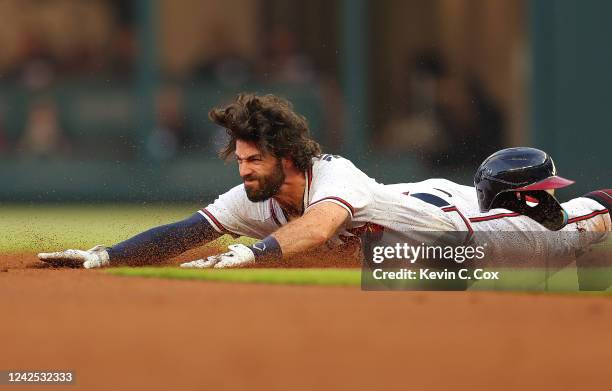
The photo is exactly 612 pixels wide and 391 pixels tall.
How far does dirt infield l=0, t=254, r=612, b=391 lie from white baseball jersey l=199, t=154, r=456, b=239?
2.05ft

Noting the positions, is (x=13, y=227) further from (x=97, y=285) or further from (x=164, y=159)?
(x=97, y=285)

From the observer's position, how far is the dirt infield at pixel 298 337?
3.76 meters

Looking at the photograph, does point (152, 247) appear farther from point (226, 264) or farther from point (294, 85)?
point (294, 85)

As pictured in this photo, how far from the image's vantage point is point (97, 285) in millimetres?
5754

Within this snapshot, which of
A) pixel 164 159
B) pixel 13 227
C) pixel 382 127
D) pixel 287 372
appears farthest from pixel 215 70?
pixel 287 372

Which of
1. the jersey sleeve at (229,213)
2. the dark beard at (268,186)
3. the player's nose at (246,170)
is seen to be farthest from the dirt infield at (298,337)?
the jersey sleeve at (229,213)

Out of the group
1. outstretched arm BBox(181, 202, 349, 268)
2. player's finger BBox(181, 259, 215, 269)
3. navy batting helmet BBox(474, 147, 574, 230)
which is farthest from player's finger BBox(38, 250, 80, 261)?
navy batting helmet BBox(474, 147, 574, 230)

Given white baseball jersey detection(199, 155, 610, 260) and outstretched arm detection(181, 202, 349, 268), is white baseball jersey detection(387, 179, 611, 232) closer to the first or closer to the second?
white baseball jersey detection(199, 155, 610, 260)

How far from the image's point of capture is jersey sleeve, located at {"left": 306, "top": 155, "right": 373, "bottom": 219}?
240 inches

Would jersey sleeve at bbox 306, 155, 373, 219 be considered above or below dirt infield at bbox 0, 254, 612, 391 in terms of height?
above

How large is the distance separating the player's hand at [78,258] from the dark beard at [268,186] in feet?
3.05

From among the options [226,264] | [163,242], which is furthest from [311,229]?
[163,242]

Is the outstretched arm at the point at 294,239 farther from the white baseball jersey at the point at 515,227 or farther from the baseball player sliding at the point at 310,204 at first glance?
the white baseball jersey at the point at 515,227

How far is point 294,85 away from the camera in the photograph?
14430mm
